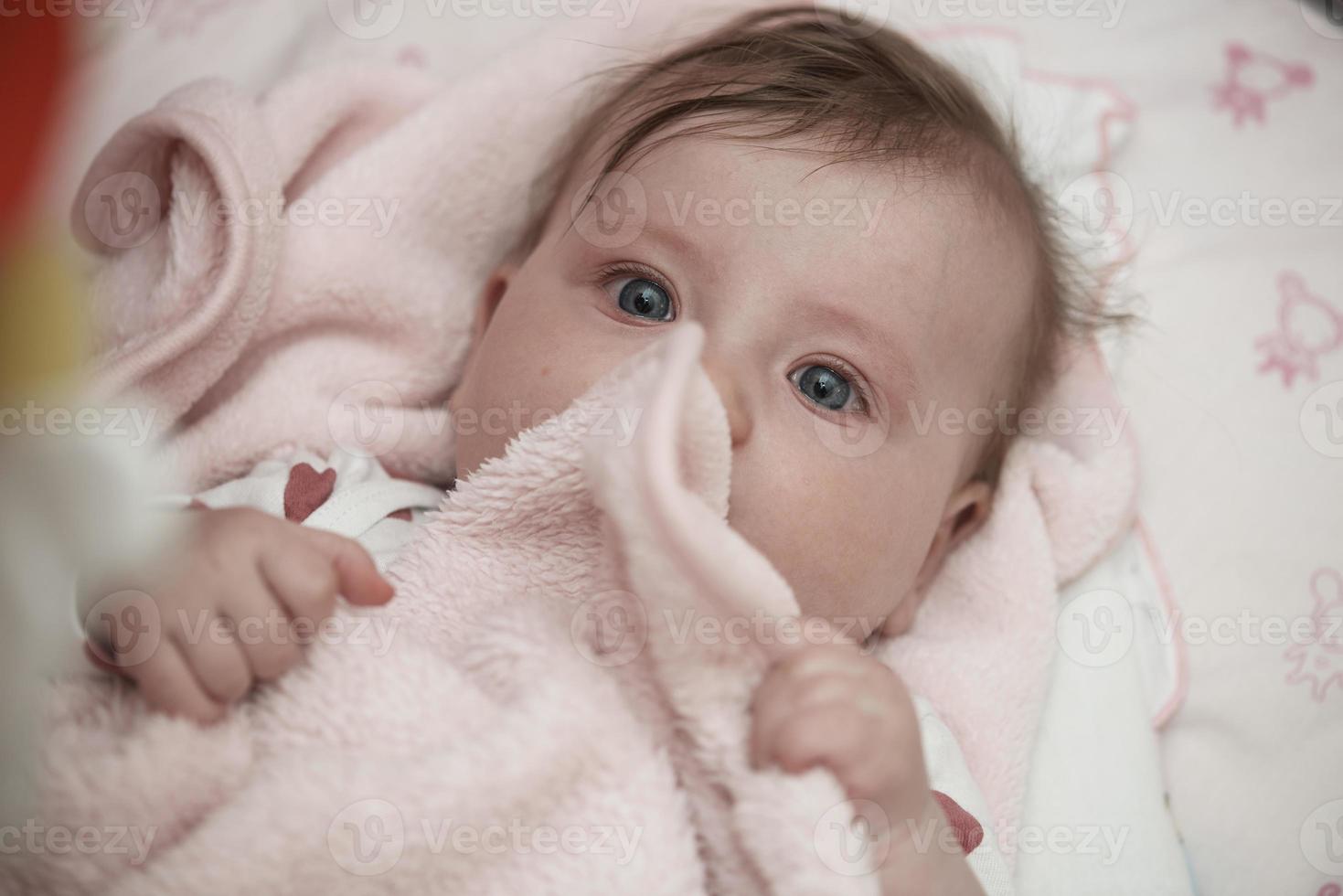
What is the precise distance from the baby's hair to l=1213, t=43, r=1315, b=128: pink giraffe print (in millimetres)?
457

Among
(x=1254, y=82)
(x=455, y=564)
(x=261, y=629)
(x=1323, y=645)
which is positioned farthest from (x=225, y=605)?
(x=1254, y=82)

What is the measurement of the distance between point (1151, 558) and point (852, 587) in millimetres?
588

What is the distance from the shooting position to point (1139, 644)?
1.44 meters

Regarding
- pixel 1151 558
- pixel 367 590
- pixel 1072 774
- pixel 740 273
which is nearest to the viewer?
pixel 367 590

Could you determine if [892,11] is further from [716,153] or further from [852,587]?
[852,587]

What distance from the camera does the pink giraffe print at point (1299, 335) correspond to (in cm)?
152

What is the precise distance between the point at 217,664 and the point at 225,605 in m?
0.05

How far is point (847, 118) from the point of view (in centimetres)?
122

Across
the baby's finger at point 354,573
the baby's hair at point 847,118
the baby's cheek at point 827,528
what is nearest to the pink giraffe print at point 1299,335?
the baby's hair at point 847,118

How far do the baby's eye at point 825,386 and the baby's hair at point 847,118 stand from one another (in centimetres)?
→ 25

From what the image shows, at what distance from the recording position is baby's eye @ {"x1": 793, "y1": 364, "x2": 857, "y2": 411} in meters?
1.14

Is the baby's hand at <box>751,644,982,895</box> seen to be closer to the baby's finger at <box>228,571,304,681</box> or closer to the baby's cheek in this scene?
the baby's cheek

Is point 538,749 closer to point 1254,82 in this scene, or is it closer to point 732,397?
point 732,397

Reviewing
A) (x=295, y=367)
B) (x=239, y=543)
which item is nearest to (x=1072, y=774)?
(x=239, y=543)
